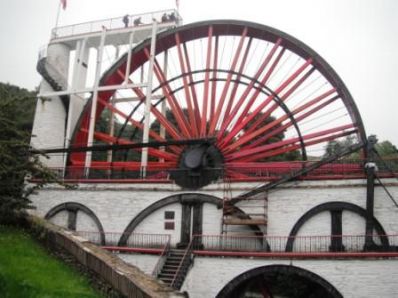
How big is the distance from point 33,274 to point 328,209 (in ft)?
35.5

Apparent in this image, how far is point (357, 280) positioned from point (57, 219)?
508 inches

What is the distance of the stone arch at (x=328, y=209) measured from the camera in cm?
1484

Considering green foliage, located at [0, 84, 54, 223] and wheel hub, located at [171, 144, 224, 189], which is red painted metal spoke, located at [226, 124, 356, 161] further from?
green foliage, located at [0, 84, 54, 223]

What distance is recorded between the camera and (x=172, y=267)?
604 inches

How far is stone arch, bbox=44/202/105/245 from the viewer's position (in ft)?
60.7

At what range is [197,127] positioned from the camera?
21.4 metres

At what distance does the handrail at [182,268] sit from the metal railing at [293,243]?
96 centimetres

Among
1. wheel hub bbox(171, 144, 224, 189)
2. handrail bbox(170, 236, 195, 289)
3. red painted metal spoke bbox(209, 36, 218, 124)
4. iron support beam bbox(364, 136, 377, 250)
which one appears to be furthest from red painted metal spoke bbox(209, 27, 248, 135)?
iron support beam bbox(364, 136, 377, 250)

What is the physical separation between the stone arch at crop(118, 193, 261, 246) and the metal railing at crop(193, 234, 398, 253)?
140 centimetres

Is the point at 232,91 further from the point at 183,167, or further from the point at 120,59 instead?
the point at 120,59

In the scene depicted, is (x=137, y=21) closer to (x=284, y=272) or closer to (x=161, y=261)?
(x=161, y=261)

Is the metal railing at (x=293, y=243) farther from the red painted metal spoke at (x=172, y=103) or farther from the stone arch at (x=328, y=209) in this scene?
the red painted metal spoke at (x=172, y=103)

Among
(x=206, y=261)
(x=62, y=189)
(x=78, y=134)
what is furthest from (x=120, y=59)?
(x=206, y=261)

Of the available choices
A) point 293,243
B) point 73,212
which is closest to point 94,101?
point 73,212
